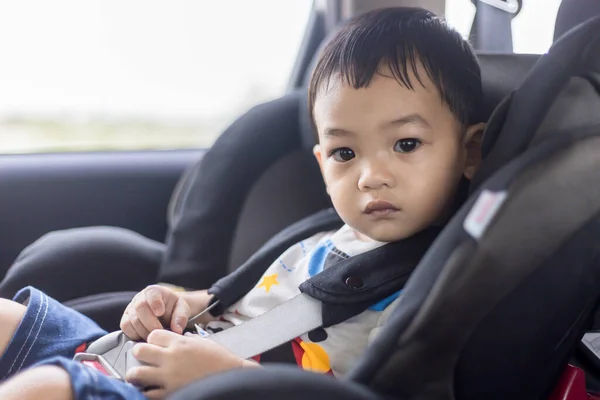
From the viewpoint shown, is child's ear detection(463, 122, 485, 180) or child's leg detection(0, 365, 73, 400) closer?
child's leg detection(0, 365, 73, 400)

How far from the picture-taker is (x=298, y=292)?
3.72 feet

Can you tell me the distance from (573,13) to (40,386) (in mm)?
906

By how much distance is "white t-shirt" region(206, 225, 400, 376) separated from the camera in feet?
3.35

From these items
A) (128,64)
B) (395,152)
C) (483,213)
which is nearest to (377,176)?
(395,152)

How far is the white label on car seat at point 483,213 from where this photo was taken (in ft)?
2.40

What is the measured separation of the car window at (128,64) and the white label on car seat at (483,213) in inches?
44.9

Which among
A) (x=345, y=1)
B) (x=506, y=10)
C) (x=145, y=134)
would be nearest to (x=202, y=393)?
(x=506, y=10)

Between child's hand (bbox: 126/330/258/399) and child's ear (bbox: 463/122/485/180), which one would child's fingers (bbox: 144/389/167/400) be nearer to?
child's hand (bbox: 126/330/258/399)

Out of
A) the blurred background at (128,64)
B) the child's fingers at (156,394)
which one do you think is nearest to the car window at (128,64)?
the blurred background at (128,64)

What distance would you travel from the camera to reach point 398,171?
3.28 ft

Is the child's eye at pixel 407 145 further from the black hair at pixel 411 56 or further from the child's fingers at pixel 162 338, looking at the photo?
the child's fingers at pixel 162 338

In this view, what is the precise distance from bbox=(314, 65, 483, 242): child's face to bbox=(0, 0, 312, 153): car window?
0.83 m

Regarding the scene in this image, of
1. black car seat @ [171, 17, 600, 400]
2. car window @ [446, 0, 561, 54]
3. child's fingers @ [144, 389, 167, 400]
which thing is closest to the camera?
black car seat @ [171, 17, 600, 400]

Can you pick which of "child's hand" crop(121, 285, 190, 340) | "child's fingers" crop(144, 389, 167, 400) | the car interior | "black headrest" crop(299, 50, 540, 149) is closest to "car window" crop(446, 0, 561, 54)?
the car interior
